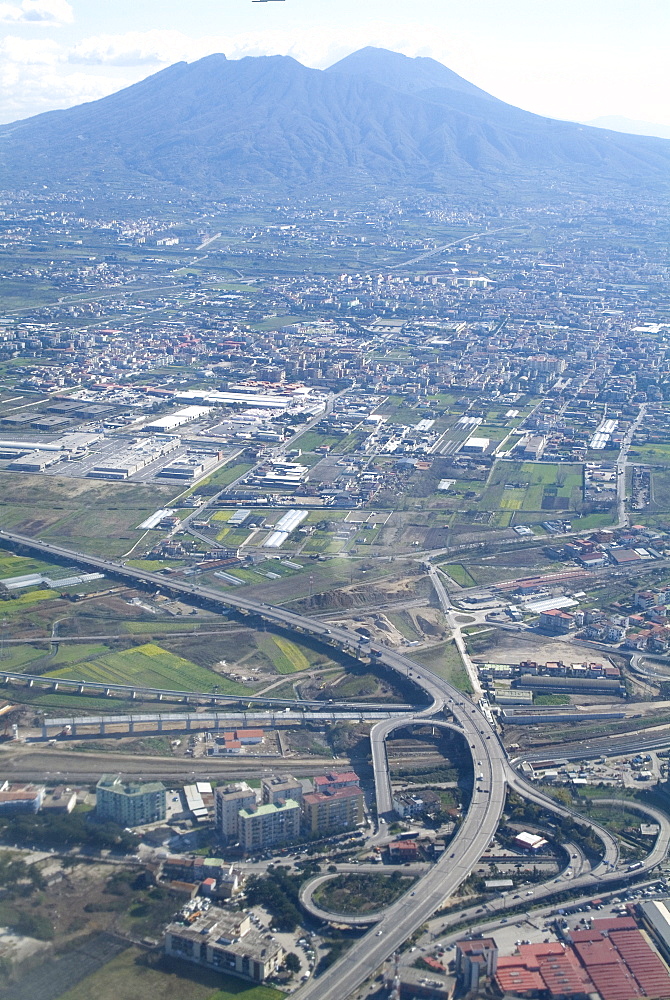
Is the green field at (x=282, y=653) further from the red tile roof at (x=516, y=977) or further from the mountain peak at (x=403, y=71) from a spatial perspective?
the mountain peak at (x=403, y=71)

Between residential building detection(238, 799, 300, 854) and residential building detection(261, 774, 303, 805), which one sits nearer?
residential building detection(238, 799, 300, 854)

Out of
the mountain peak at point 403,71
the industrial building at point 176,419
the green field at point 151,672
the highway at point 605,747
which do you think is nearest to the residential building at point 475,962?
the highway at point 605,747

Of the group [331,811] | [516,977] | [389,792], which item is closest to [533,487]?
[389,792]

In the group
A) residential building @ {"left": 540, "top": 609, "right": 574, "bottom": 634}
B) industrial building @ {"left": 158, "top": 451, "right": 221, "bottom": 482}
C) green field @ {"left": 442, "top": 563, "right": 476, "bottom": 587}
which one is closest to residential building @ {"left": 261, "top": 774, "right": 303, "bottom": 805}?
residential building @ {"left": 540, "top": 609, "right": 574, "bottom": 634}

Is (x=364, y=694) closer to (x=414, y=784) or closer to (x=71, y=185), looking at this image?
(x=414, y=784)

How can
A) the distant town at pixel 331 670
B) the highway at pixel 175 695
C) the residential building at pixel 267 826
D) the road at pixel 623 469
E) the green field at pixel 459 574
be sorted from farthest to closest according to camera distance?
the road at pixel 623 469
the green field at pixel 459 574
the highway at pixel 175 695
the residential building at pixel 267 826
the distant town at pixel 331 670

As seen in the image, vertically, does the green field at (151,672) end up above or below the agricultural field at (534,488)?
below

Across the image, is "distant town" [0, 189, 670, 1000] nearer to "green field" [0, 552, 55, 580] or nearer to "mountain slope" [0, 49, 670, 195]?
"green field" [0, 552, 55, 580]

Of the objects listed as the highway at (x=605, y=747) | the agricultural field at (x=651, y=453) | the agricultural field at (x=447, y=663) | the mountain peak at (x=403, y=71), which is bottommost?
the highway at (x=605, y=747)
